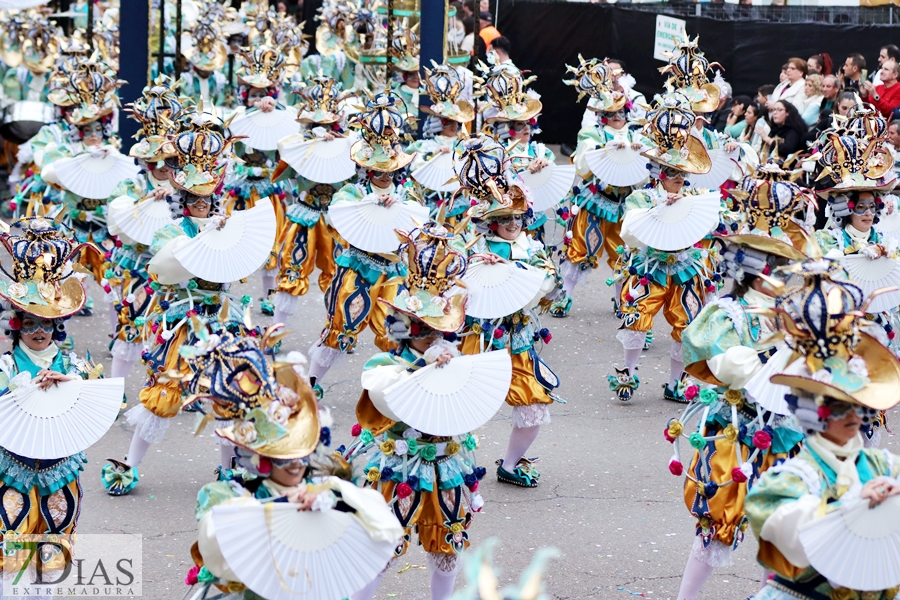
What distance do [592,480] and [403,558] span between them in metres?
1.54

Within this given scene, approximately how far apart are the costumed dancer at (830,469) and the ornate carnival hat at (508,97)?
600 cm

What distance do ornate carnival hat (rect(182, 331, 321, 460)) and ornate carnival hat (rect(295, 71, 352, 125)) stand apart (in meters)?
5.96

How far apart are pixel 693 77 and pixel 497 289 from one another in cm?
490

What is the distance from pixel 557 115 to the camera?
674 inches

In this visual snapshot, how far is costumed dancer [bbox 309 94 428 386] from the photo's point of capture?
7.96m

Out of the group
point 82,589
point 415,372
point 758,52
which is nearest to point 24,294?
point 82,589

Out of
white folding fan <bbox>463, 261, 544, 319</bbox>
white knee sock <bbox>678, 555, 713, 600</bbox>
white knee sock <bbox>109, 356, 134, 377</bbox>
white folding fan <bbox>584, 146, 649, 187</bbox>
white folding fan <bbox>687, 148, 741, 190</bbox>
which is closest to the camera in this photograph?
white knee sock <bbox>678, 555, 713, 600</bbox>

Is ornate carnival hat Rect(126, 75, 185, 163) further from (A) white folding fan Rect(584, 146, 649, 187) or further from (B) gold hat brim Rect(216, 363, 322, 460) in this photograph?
(B) gold hat brim Rect(216, 363, 322, 460)

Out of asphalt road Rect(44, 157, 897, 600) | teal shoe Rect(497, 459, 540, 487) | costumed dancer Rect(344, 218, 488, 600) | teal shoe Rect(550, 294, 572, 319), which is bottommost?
asphalt road Rect(44, 157, 897, 600)

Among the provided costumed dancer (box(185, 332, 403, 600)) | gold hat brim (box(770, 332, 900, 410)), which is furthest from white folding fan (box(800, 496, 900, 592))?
costumed dancer (box(185, 332, 403, 600))

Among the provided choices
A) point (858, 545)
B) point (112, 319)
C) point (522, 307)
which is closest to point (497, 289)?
point (522, 307)

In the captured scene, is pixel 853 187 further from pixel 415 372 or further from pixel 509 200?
pixel 415 372

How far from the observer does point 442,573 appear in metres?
5.39

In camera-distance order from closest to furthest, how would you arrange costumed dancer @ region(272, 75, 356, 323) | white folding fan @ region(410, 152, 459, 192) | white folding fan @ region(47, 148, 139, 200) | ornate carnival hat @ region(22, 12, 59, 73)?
costumed dancer @ region(272, 75, 356, 323) → white folding fan @ region(47, 148, 139, 200) → white folding fan @ region(410, 152, 459, 192) → ornate carnival hat @ region(22, 12, 59, 73)
